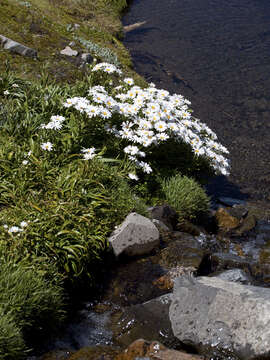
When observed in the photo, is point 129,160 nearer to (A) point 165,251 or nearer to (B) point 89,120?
(B) point 89,120

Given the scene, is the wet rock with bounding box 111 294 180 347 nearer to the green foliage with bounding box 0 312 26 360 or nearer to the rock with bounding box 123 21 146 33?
the green foliage with bounding box 0 312 26 360

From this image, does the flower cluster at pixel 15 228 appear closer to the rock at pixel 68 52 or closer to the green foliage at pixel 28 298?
the green foliage at pixel 28 298

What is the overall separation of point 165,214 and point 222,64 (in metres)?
11.4

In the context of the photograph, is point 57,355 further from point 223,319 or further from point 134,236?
point 134,236

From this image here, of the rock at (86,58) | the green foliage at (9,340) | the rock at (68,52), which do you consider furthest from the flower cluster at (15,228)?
the rock at (68,52)

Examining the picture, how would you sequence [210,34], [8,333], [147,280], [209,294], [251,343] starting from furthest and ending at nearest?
1. [210,34]
2. [147,280]
3. [209,294]
4. [251,343]
5. [8,333]

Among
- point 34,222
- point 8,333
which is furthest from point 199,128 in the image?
point 8,333

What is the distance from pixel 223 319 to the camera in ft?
15.0

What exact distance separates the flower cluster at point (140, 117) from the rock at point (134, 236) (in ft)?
3.67

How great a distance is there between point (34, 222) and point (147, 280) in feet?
5.79

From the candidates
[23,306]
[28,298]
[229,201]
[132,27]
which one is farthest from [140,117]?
[132,27]

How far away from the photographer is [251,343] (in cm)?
432

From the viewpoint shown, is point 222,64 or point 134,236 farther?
point 222,64

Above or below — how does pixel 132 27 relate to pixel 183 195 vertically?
above
